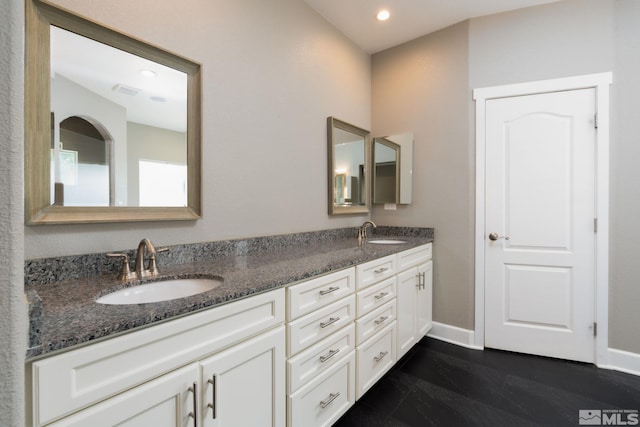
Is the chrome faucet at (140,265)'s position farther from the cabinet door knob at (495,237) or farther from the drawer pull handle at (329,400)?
the cabinet door knob at (495,237)

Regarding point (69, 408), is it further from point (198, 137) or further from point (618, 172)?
point (618, 172)

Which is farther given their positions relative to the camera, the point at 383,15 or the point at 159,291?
the point at 383,15

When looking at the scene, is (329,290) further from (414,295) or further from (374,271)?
(414,295)

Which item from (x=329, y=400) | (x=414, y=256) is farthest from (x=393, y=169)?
(x=329, y=400)

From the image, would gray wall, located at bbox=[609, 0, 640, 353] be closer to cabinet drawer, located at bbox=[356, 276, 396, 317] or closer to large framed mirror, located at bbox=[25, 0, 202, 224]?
cabinet drawer, located at bbox=[356, 276, 396, 317]

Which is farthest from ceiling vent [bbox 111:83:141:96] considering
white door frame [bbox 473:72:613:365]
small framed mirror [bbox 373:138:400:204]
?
white door frame [bbox 473:72:613:365]

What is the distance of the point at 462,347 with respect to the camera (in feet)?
7.96

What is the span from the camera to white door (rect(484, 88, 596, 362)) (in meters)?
2.14

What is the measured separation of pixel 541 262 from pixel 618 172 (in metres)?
0.80

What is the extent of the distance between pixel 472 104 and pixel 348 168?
1162 millimetres

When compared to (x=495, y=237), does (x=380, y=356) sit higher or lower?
lower

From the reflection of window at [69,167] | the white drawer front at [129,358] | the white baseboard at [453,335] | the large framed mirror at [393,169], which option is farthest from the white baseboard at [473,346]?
the reflection of window at [69,167]

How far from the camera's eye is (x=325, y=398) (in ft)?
4.54

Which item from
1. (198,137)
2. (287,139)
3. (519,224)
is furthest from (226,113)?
(519,224)
